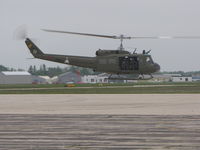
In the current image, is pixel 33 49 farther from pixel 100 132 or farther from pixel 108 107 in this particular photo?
pixel 100 132

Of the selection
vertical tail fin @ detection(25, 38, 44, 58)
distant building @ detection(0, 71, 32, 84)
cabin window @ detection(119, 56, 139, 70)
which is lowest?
distant building @ detection(0, 71, 32, 84)

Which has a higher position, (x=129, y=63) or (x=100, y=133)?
(x=129, y=63)

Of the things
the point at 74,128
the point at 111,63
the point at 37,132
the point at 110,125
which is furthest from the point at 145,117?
the point at 111,63

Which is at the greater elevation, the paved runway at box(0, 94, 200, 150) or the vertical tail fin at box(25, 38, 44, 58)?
the vertical tail fin at box(25, 38, 44, 58)

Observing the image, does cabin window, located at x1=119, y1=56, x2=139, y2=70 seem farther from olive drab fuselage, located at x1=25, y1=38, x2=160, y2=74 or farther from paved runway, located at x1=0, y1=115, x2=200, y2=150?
paved runway, located at x1=0, y1=115, x2=200, y2=150

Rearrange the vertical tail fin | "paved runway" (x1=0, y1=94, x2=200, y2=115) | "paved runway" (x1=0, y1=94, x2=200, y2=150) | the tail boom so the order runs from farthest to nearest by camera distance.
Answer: the vertical tail fin → the tail boom → "paved runway" (x1=0, y1=94, x2=200, y2=115) → "paved runway" (x1=0, y1=94, x2=200, y2=150)

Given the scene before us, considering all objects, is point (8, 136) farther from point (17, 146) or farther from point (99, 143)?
point (99, 143)

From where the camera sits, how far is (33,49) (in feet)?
175

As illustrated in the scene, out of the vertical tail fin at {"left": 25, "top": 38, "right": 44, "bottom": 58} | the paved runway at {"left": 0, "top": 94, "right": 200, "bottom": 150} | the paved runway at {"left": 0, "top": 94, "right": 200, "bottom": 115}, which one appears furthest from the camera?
the vertical tail fin at {"left": 25, "top": 38, "right": 44, "bottom": 58}

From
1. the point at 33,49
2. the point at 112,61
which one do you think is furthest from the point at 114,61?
the point at 33,49

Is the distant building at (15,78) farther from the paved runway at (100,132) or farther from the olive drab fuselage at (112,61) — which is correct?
the paved runway at (100,132)

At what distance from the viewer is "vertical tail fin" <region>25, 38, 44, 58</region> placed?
5194 cm

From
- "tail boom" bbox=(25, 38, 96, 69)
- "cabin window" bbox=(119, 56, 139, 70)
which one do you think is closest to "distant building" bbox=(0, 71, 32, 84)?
"tail boom" bbox=(25, 38, 96, 69)

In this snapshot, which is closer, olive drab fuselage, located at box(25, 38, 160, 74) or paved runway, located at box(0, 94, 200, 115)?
paved runway, located at box(0, 94, 200, 115)
